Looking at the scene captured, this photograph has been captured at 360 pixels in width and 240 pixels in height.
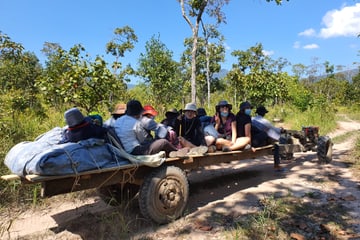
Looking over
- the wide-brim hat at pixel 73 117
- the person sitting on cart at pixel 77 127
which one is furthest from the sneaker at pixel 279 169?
the wide-brim hat at pixel 73 117

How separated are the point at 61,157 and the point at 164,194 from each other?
135 cm

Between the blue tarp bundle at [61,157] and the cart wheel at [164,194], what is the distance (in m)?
0.40

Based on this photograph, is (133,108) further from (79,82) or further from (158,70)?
(158,70)

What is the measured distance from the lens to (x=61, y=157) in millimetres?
2871

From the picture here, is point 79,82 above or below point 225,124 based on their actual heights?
above

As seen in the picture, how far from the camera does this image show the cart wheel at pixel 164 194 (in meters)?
3.47

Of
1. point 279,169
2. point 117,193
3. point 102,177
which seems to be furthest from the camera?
point 279,169

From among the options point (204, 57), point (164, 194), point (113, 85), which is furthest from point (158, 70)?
point (204, 57)

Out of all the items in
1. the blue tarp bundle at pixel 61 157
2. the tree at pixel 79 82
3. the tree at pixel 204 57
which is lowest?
the blue tarp bundle at pixel 61 157

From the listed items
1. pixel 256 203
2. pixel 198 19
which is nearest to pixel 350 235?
pixel 256 203

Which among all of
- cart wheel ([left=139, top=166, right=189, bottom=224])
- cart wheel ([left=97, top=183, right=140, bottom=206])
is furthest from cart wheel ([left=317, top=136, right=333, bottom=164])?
cart wheel ([left=97, top=183, right=140, bottom=206])

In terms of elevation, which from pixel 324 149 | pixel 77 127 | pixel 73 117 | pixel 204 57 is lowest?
pixel 324 149

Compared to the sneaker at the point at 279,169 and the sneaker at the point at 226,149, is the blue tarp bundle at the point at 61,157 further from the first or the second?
the sneaker at the point at 279,169

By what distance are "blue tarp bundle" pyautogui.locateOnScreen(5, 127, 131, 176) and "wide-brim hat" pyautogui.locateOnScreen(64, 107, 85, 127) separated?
0.94 feet
